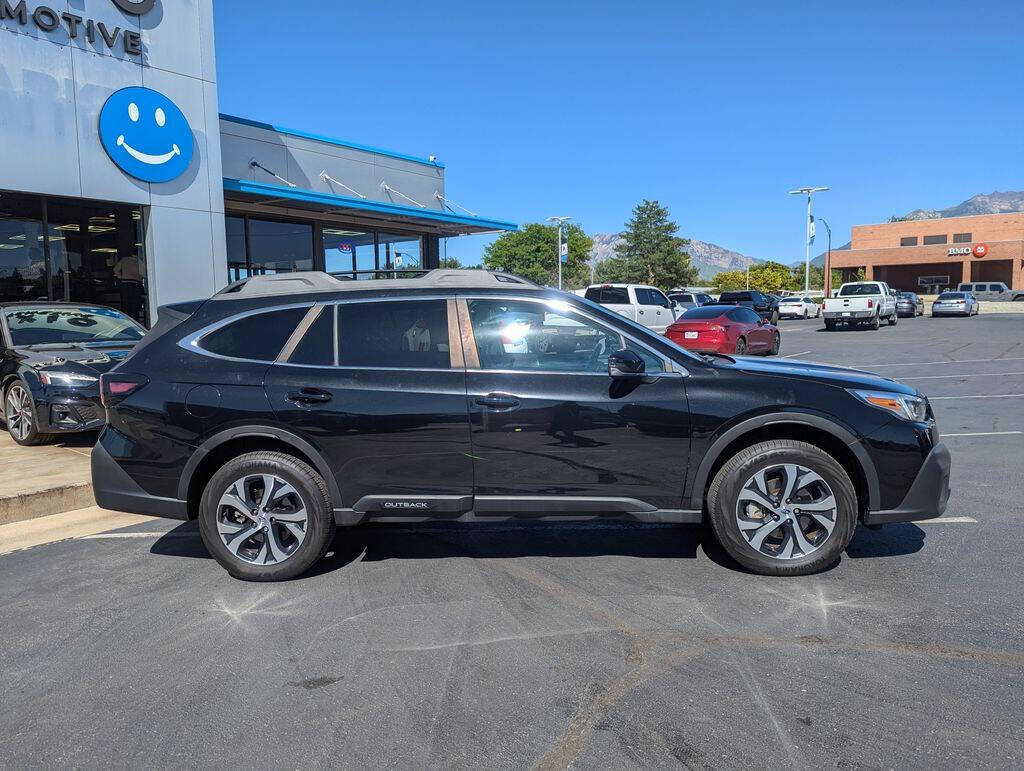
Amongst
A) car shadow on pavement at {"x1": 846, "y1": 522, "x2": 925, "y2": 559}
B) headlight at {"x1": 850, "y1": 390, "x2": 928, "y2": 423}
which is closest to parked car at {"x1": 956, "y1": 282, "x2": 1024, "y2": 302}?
car shadow on pavement at {"x1": 846, "y1": 522, "x2": 925, "y2": 559}

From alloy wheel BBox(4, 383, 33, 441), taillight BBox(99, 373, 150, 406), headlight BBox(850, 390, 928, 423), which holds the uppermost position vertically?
taillight BBox(99, 373, 150, 406)

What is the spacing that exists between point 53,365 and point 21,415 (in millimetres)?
786

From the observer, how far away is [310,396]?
4.27 metres

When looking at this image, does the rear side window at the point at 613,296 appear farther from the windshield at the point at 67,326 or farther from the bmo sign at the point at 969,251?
the bmo sign at the point at 969,251

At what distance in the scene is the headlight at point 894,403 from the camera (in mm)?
4234

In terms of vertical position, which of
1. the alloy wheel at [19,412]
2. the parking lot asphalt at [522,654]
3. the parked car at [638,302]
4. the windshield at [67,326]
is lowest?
the parking lot asphalt at [522,654]

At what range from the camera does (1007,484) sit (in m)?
6.17

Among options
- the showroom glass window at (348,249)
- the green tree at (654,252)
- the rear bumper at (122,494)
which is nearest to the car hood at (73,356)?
the rear bumper at (122,494)

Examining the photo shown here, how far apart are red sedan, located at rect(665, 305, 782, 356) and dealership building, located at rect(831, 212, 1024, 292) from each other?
57869 mm

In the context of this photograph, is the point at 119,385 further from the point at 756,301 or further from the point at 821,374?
the point at 756,301

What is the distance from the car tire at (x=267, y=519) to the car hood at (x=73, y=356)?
3.75 meters

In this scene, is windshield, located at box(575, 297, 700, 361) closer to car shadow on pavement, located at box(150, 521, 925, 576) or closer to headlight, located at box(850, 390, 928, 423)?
headlight, located at box(850, 390, 928, 423)

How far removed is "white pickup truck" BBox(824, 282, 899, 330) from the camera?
2902 centimetres

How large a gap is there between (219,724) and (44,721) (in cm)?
72
